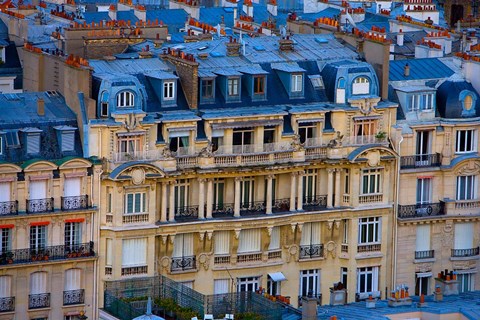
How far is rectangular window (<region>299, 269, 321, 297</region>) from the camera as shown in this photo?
141 meters

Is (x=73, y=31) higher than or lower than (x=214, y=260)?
higher

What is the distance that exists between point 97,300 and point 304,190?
1395 cm

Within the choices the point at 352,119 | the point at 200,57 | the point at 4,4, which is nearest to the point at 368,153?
the point at 352,119

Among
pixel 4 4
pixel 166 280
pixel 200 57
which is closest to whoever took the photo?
pixel 166 280

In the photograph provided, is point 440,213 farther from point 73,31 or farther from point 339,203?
point 73,31

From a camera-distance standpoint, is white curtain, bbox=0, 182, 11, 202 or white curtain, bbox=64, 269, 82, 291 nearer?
white curtain, bbox=0, 182, 11, 202

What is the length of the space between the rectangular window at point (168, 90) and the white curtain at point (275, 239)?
9.44 meters

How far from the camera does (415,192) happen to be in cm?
14312

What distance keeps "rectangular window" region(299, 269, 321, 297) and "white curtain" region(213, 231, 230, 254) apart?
509cm

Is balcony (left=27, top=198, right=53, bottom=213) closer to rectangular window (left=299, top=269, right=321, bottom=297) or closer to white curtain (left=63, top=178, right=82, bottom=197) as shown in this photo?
white curtain (left=63, top=178, right=82, bottom=197)

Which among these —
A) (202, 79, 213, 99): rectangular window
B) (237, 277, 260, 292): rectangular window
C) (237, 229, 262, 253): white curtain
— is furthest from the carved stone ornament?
(237, 277, 260, 292): rectangular window

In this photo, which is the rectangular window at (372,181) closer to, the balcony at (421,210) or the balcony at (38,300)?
the balcony at (421,210)

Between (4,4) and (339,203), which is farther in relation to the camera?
(4,4)

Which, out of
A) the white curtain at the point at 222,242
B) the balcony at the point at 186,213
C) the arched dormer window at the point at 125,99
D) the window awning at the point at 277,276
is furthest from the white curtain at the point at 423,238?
the arched dormer window at the point at 125,99
